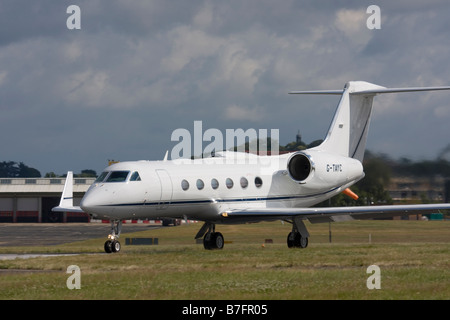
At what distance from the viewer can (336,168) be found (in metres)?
30.5

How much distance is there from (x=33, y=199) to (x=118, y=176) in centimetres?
6924

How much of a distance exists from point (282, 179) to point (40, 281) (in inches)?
588

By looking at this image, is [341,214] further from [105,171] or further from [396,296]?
[396,296]

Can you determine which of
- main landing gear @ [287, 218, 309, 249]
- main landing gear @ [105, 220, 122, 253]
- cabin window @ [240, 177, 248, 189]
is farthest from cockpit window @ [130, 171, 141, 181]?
main landing gear @ [287, 218, 309, 249]

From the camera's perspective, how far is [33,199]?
300 feet

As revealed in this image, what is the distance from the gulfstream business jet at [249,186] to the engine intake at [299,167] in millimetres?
39

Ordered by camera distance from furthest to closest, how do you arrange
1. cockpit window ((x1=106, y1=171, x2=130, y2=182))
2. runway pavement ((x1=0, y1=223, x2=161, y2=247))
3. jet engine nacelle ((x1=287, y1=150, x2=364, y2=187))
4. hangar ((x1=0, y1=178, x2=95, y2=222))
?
hangar ((x1=0, y1=178, x2=95, y2=222)), runway pavement ((x1=0, y1=223, x2=161, y2=247)), jet engine nacelle ((x1=287, y1=150, x2=364, y2=187)), cockpit window ((x1=106, y1=171, x2=130, y2=182))

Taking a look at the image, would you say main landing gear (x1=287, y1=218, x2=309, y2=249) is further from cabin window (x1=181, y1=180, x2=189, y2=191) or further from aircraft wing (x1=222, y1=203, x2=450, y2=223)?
cabin window (x1=181, y1=180, x2=189, y2=191)

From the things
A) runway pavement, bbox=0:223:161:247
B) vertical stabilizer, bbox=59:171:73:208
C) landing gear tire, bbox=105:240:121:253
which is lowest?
landing gear tire, bbox=105:240:121:253

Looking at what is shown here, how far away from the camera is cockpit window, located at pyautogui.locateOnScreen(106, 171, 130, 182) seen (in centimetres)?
2483

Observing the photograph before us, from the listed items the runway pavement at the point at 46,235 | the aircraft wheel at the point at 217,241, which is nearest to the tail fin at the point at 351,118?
the aircraft wheel at the point at 217,241

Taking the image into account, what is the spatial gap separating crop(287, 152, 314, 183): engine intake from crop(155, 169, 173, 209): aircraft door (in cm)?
582

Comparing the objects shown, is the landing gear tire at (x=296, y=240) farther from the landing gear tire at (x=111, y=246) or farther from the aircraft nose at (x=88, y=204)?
the aircraft nose at (x=88, y=204)
